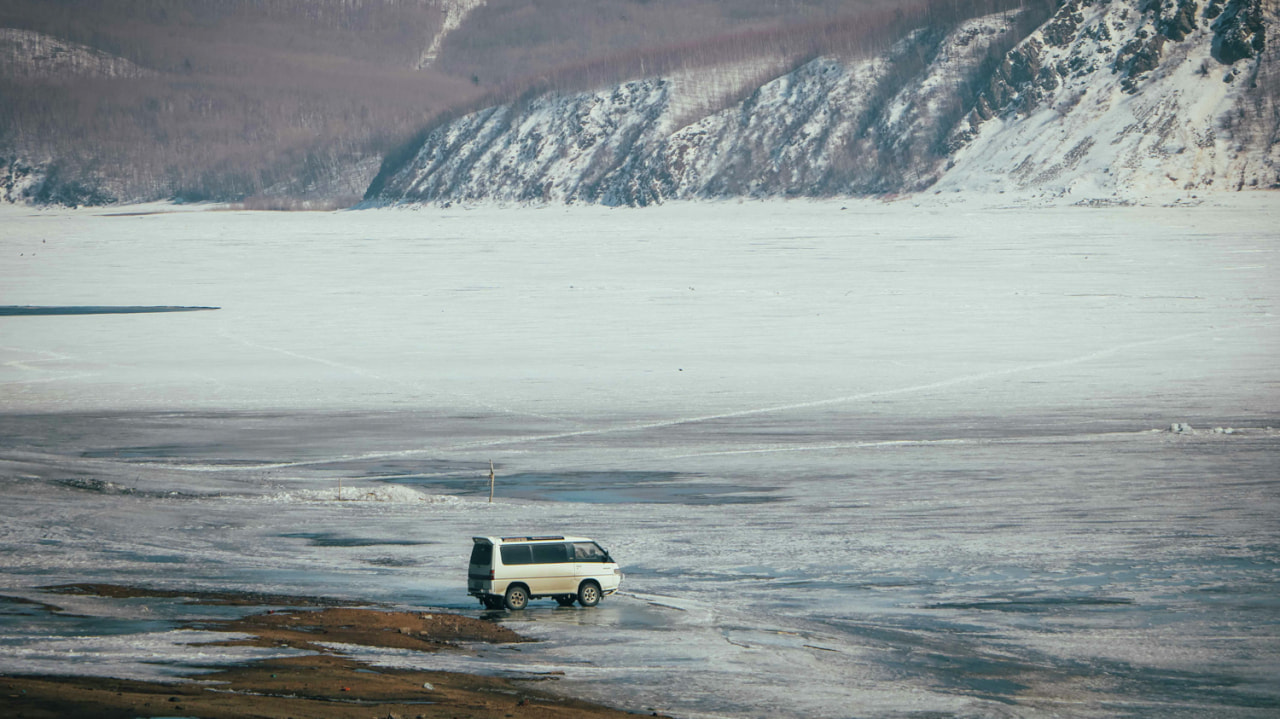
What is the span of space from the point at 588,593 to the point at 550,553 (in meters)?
0.69

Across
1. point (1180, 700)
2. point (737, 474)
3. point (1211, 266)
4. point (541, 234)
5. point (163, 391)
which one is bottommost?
point (1180, 700)

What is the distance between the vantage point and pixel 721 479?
2797 cm

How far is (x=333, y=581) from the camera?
20.0 m

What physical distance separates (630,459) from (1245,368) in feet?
68.1

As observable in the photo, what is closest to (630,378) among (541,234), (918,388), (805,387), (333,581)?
(805,387)

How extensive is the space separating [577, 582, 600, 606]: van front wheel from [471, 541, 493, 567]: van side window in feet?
3.98

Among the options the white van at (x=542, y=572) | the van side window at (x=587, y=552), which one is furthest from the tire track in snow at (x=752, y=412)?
the van side window at (x=587, y=552)

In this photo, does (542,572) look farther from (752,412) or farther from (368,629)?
(752,412)

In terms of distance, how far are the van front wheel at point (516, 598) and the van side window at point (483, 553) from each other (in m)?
0.47

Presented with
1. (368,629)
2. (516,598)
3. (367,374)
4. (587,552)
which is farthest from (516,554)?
(367,374)

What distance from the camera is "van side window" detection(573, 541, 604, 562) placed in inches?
737

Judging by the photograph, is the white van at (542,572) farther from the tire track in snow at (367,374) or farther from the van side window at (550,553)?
the tire track in snow at (367,374)

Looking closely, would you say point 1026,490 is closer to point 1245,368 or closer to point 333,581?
point 333,581

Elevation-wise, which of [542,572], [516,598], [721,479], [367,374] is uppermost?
[367,374]
